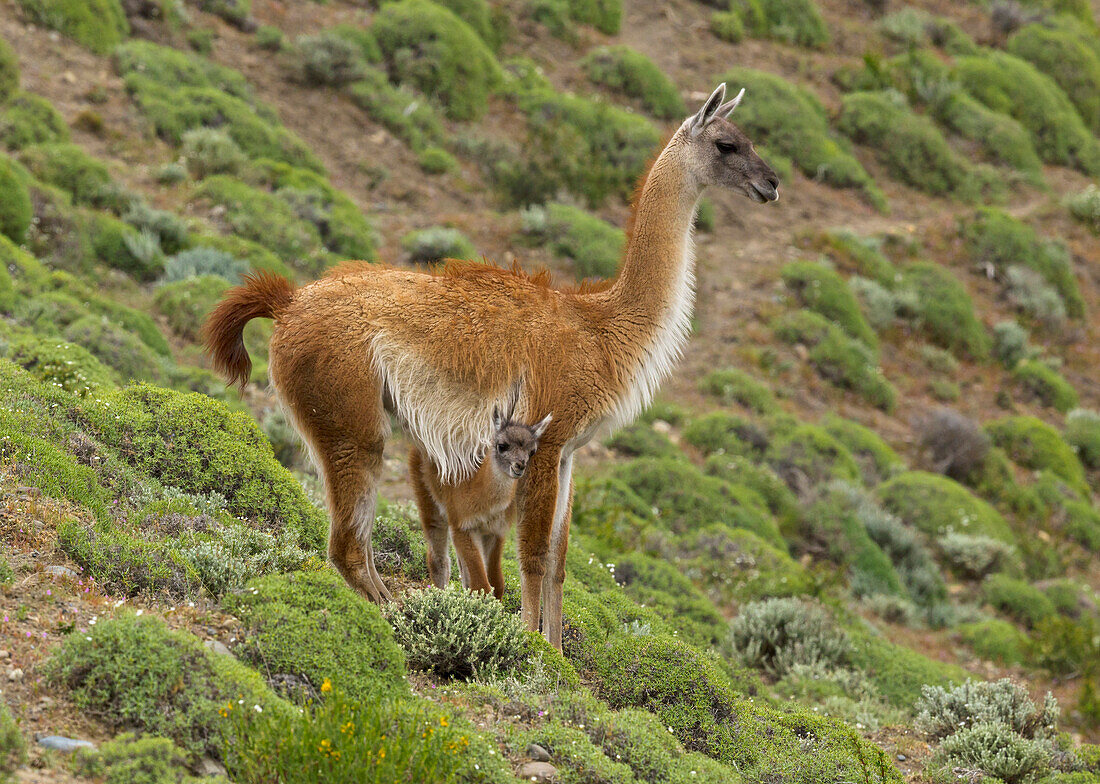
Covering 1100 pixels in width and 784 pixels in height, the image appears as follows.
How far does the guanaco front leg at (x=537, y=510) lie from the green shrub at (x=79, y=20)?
14869mm

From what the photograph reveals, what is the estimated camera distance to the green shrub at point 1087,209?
88.2 feet

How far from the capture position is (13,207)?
13.1m

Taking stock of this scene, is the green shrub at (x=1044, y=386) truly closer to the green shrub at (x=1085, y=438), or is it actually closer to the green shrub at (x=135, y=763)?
the green shrub at (x=1085, y=438)

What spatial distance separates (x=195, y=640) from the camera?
520 cm

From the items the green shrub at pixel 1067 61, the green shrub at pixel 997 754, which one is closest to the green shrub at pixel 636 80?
the green shrub at pixel 1067 61

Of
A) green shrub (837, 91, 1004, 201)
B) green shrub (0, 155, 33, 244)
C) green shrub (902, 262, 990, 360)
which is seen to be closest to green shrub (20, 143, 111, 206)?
green shrub (0, 155, 33, 244)

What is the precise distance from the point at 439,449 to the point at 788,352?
1392cm

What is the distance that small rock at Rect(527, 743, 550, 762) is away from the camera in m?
5.47

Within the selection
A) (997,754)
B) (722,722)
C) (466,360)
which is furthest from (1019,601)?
(466,360)

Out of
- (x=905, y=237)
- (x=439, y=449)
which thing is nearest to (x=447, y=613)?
(x=439, y=449)

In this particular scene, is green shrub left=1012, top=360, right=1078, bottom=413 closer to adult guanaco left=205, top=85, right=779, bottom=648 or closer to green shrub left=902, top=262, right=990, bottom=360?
green shrub left=902, top=262, right=990, bottom=360

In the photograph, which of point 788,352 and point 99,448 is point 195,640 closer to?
point 99,448

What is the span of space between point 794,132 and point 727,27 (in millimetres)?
4413

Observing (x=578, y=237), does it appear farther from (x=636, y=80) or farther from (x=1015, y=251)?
(x=1015, y=251)
